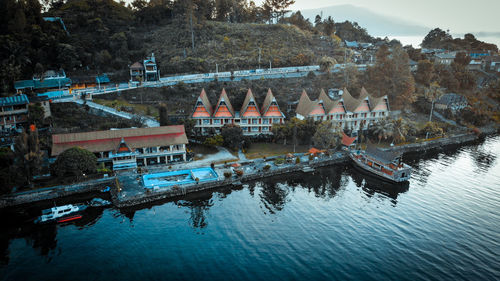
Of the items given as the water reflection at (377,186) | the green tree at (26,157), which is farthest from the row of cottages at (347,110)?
the green tree at (26,157)

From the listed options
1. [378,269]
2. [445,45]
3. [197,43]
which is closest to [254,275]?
[378,269]

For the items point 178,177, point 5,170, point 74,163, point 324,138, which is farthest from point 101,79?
point 324,138

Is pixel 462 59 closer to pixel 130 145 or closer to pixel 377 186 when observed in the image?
pixel 377 186

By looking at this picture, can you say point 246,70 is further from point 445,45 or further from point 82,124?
point 445,45

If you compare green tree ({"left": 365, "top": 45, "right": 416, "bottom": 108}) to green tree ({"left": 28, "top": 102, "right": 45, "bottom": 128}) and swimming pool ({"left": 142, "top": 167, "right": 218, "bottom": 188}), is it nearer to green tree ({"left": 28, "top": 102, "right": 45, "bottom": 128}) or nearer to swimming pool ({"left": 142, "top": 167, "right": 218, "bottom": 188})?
swimming pool ({"left": 142, "top": 167, "right": 218, "bottom": 188})

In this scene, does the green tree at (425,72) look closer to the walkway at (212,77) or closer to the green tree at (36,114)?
Result: the walkway at (212,77)
